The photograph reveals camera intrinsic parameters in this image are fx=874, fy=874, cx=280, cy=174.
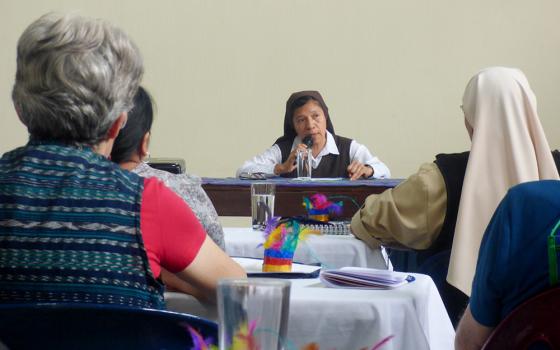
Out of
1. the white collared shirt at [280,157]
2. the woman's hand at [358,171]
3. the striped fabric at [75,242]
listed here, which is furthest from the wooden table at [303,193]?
the striped fabric at [75,242]

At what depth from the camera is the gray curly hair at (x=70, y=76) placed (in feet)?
4.42

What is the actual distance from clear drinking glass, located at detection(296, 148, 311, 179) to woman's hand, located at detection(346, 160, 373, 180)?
211 mm

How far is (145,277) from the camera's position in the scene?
1279 millimetres

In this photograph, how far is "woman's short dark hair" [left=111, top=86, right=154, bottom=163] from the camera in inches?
70.9

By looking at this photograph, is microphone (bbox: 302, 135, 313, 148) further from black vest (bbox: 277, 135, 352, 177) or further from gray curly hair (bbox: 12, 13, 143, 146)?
gray curly hair (bbox: 12, 13, 143, 146)

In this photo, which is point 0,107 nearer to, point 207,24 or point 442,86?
point 207,24

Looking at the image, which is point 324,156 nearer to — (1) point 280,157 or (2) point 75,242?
(1) point 280,157

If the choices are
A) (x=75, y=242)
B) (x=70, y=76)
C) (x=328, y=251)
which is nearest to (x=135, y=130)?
(x=70, y=76)

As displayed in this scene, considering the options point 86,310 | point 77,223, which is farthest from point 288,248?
point 86,310

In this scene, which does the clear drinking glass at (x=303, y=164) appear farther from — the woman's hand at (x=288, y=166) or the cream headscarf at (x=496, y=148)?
the cream headscarf at (x=496, y=148)

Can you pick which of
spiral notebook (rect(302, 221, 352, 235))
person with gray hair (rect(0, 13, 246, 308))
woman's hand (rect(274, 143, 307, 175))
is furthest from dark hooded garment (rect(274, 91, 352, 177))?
person with gray hair (rect(0, 13, 246, 308))

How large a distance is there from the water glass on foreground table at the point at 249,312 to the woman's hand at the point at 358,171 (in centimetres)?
358

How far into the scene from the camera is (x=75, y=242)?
125 cm

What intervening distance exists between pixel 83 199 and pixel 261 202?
1562 mm
